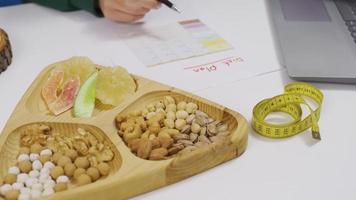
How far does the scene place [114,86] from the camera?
2.40 ft

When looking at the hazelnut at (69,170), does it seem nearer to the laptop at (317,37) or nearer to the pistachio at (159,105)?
the pistachio at (159,105)

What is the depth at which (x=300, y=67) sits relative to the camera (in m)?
0.79

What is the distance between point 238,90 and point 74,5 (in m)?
0.44

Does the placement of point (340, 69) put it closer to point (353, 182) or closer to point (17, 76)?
point (353, 182)

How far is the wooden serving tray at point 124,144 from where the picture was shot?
0.57 metres

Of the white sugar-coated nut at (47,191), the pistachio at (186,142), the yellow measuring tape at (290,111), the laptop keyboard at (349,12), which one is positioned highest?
the white sugar-coated nut at (47,191)

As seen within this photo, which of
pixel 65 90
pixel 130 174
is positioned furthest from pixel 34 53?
pixel 130 174

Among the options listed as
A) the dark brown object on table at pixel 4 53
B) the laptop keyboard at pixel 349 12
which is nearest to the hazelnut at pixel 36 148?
the dark brown object on table at pixel 4 53

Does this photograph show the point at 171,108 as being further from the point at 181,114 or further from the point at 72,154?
Result: the point at 72,154

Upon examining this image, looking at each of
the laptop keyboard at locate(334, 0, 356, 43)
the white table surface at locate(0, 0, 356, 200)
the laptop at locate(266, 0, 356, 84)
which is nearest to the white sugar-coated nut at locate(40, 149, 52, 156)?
the white table surface at locate(0, 0, 356, 200)

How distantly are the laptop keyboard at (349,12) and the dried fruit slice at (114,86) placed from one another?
417 millimetres

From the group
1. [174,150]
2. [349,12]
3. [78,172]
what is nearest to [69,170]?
[78,172]

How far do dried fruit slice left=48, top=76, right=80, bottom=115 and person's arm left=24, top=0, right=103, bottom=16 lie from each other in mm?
271

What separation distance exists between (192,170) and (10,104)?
0.32 meters
